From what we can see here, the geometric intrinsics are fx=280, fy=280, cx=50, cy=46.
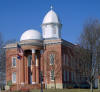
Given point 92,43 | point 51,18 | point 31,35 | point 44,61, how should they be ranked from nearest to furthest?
point 92,43
point 44,61
point 31,35
point 51,18

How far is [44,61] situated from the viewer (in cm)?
5428

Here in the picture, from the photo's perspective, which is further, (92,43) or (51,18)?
(51,18)

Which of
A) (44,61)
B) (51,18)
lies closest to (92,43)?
(44,61)

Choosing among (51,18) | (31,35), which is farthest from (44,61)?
(51,18)

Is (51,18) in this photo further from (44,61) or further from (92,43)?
(92,43)

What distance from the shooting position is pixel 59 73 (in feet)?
175

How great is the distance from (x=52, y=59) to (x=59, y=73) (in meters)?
3.14

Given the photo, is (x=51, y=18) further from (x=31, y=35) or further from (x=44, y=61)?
(x=44, y=61)

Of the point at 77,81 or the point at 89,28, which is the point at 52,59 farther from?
the point at 89,28

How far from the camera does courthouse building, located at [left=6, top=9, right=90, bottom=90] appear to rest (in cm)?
5417

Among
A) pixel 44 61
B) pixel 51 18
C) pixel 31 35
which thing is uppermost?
pixel 51 18

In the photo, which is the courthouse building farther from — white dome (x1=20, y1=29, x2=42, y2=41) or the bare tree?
the bare tree

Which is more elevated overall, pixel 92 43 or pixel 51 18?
pixel 51 18

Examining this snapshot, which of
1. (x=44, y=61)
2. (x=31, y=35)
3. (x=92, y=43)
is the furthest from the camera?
(x=31, y=35)
